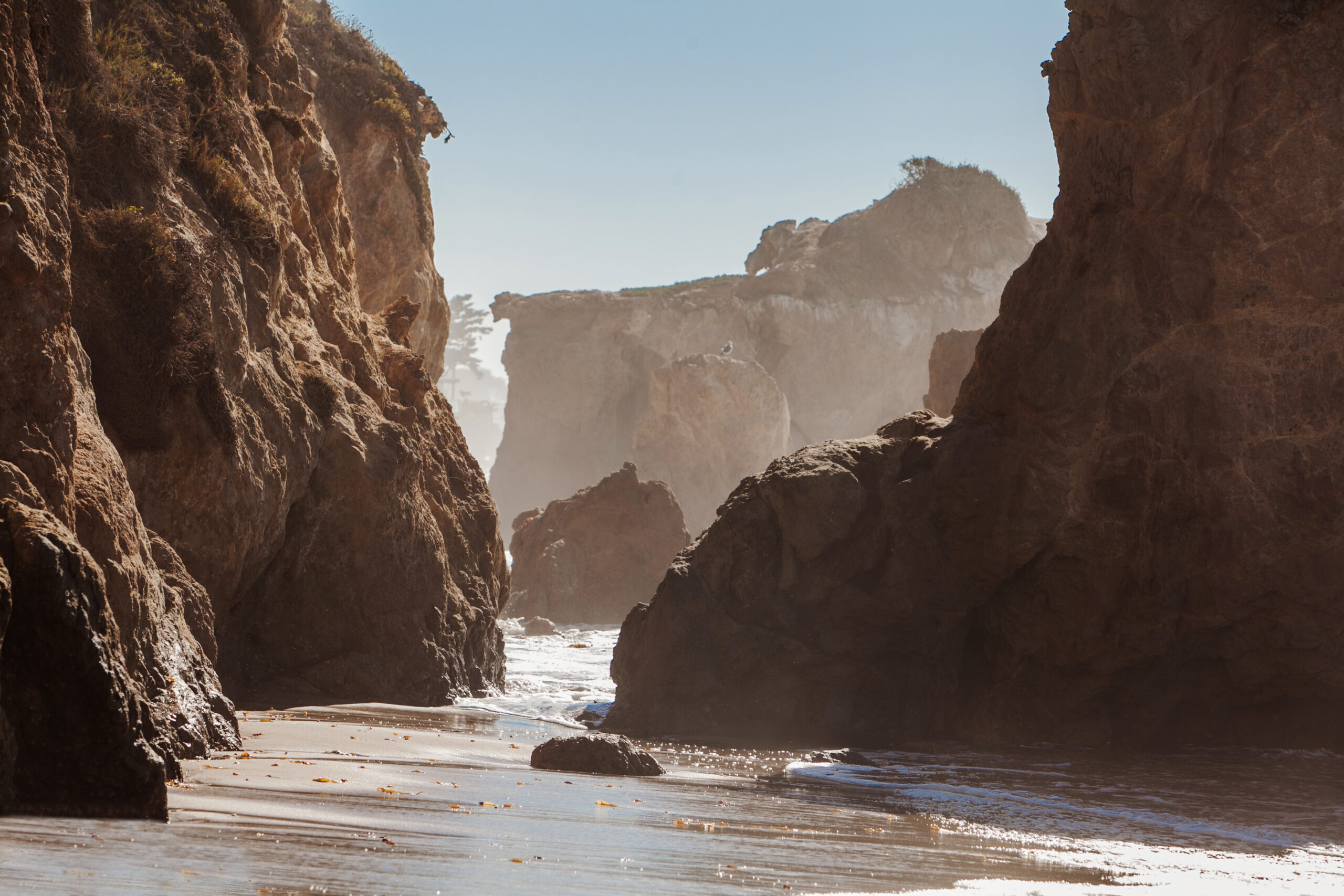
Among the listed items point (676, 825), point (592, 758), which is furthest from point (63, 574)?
point (592, 758)

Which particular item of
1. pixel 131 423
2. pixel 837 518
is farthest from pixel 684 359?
pixel 131 423

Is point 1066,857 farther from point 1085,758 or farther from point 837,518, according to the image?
point 837,518

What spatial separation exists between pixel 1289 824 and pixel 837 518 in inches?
258

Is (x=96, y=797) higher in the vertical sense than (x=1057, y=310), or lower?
lower

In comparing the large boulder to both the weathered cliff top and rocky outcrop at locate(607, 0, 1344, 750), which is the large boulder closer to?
rocky outcrop at locate(607, 0, 1344, 750)

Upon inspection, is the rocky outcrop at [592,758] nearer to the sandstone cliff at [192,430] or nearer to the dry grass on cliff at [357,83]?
the sandstone cliff at [192,430]

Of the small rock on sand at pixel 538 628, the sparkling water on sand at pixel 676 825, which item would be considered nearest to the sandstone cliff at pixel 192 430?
the sparkling water on sand at pixel 676 825

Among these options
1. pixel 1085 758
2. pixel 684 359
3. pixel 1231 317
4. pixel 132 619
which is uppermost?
pixel 684 359

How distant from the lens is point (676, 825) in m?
6.32

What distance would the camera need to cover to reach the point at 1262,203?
12289 mm

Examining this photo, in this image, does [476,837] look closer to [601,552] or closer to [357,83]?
[357,83]

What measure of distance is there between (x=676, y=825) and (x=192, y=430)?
596 centimetres

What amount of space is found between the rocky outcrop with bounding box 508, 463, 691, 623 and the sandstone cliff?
1661 centimetres

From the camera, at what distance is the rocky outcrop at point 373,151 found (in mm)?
20469
